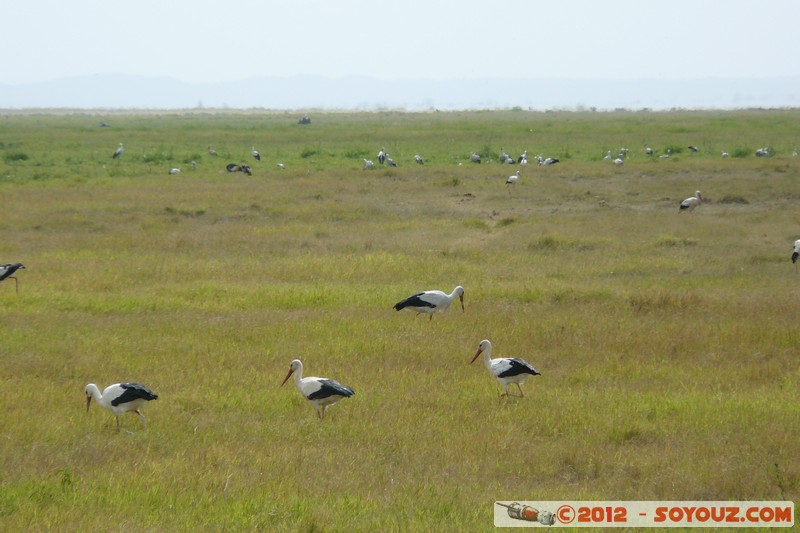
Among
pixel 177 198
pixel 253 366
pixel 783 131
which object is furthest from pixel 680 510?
pixel 783 131

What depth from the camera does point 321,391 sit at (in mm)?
9312

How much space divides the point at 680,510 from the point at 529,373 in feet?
10.3

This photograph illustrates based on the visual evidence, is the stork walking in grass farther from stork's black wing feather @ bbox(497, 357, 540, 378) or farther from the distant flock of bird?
stork's black wing feather @ bbox(497, 357, 540, 378)

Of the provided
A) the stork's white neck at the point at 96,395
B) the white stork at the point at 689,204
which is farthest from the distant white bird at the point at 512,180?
the stork's white neck at the point at 96,395

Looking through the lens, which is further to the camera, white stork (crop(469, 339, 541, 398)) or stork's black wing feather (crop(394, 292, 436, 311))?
stork's black wing feather (crop(394, 292, 436, 311))

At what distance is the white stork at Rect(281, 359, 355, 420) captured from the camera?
30.3 feet

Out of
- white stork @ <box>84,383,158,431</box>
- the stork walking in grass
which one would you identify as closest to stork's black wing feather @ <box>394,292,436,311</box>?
white stork @ <box>84,383,158,431</box>

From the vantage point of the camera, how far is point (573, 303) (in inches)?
579

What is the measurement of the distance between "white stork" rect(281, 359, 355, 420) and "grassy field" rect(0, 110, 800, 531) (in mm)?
152

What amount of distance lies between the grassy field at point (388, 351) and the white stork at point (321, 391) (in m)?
0.15

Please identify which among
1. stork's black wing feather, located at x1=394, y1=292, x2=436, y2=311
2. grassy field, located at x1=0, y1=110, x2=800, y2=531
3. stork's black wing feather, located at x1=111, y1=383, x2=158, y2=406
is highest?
stork's black wing feather, located at x1=111, y1=383, x2=158, y2=406

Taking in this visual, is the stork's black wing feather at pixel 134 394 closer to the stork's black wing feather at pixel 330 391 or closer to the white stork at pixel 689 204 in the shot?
the stork's black wing feather at pixel 330 391

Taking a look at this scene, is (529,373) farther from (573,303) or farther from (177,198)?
(177,198)

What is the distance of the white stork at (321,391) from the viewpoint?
9.23 m
